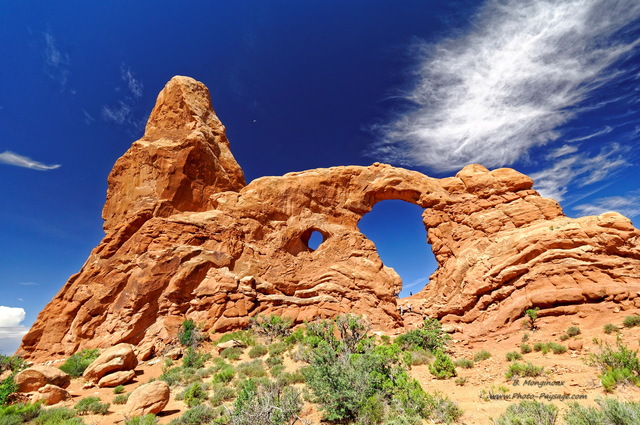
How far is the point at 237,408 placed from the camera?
6.18 m

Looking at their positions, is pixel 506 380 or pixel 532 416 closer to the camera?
pixel 532 416

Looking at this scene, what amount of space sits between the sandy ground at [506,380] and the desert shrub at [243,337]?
138 centimetres

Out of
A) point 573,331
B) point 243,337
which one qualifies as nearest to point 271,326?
point 243,337

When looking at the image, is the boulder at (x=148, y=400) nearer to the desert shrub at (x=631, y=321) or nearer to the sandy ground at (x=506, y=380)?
the sandy ground at (x=506, y=380)

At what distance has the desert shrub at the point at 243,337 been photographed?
1795 centimetres

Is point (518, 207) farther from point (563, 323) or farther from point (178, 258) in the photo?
point (178, 258)

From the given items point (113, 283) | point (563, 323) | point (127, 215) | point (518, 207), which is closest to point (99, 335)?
point (113, 283)

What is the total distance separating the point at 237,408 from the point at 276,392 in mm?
1626

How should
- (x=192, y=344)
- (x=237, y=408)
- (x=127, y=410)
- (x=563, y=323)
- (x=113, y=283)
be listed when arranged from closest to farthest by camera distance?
(x=237, y=408) < (x=127, y=410) < (x=563, y=323) < (x=192, y=344) < (x=113, y=283)

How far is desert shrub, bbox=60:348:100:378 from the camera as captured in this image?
15.4m

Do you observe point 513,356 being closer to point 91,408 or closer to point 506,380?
point 506,380

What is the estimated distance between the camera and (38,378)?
482 inches

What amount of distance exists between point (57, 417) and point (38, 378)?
480 cm

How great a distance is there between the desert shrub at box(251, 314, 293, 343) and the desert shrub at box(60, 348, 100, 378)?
30.5 ft
